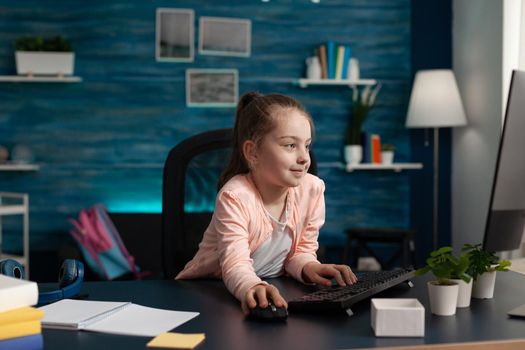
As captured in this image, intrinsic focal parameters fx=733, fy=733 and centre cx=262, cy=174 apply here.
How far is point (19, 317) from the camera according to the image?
3.59ft

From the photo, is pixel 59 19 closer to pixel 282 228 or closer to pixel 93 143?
pixel 93 143

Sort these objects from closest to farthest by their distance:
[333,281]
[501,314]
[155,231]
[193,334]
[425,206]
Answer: [193,334] → [501,314] → [333,281] → [155,231] → [425,206]

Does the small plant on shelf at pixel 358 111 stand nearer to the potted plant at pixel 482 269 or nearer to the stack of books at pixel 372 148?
the stack of books at pixel 372 148

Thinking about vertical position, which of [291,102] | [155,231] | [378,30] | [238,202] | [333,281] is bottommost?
[155,231]

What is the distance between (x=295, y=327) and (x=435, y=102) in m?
3.72

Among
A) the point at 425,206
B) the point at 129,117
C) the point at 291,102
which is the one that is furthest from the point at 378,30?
the point at 291,102

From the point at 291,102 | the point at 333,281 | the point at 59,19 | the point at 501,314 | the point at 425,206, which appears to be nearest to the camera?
the point at 501,314

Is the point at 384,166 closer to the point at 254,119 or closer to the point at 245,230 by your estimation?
the point at 254,119

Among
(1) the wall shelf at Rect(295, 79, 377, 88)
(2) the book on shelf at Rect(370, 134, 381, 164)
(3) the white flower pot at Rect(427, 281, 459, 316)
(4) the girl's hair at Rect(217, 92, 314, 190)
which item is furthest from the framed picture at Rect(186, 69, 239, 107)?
(3) the white flower pot at Rect(427, 281, 459, 316)

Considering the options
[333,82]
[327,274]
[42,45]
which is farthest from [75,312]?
[333,82]

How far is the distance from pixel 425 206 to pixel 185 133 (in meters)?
1.77

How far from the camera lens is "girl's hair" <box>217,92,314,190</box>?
1.67 m

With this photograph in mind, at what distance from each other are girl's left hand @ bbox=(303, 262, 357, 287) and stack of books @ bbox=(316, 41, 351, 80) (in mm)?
3458

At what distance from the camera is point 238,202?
1605mm
